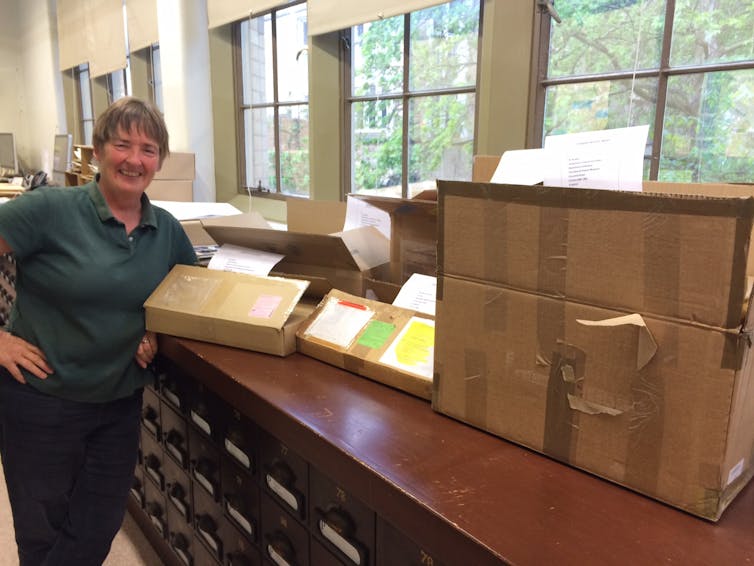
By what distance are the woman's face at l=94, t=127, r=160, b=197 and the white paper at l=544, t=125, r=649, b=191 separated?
0.89 meters

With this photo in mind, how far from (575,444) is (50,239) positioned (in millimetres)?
1055

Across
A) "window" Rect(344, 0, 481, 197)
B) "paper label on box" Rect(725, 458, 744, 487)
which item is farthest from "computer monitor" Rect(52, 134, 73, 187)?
"paper label on box" Rect(725, 458, 744, 487)

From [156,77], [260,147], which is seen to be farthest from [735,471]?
[156,77]

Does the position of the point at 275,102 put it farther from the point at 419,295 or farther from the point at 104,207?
the point at 419,295

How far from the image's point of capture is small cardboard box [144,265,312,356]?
1.16 m

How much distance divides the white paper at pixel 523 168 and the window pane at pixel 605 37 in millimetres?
1170

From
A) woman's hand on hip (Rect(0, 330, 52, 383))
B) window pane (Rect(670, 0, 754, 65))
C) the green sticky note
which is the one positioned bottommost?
woman's hand on hip (Rect(0, 330, 52, 383))

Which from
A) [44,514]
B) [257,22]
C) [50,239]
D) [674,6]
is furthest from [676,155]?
[257,22]

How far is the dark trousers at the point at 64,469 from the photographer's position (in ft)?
4.12

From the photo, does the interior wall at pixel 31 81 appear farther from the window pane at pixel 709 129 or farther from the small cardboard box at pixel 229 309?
the window pane at pixel 709 129

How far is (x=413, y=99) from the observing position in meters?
2.76

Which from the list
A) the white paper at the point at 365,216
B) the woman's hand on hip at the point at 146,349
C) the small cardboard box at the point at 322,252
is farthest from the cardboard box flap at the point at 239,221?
the woman's hand on hip at the point at 146,349

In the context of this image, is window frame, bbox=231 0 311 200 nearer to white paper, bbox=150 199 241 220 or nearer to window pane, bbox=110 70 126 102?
white paper, bbox=150 199 241 220

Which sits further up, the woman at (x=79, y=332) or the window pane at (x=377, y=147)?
the window pane at (x=377, y=147)
